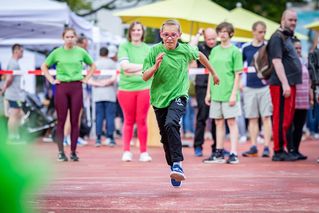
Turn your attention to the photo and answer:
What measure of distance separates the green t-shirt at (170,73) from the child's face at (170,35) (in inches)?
4.3

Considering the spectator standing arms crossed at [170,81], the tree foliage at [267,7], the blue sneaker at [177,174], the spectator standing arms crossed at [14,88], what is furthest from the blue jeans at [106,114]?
the tree foliage at [267,7]

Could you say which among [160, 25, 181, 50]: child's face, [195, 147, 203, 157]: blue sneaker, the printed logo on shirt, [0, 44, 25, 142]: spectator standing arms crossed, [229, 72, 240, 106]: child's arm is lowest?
[195, 147, 203, 157]: blue sneaker

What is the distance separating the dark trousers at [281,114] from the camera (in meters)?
11.3

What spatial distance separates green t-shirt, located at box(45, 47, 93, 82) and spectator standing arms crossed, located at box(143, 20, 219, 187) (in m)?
3.58

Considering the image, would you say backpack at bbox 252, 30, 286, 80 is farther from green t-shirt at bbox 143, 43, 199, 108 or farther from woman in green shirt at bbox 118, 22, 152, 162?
green t-shirt at bbox 143, 43, 199, 108

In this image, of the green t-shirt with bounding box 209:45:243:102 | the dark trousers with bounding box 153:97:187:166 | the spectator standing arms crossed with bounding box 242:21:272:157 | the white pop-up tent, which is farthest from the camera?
the white pop-up tent

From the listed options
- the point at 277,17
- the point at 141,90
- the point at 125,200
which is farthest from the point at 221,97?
the point at 277,17

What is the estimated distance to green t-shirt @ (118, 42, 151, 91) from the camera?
1106 centimetres

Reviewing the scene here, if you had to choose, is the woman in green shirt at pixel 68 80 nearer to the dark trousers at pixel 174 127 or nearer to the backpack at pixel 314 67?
the backpack at pixel 314 67

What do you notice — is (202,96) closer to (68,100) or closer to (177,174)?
(68,100)

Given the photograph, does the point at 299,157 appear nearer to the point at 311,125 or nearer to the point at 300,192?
the point at 300,192

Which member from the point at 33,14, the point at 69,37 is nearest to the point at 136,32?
the point at 69,37

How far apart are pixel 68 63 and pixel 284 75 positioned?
3158 millimetres

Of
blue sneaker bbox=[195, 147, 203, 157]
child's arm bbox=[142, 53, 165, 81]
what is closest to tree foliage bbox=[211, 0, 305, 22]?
blue sneaker bbox=[195, 147, 203, 157]
